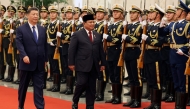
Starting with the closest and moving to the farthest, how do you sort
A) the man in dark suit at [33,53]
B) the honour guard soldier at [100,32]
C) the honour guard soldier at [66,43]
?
the man in dark suit at [33,53] → the honour guard soldier at [100,32] → the honour guard soldier at [66,43]

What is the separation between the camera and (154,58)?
8906 millimetres

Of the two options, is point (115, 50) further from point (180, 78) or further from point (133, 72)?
point (180, 78)

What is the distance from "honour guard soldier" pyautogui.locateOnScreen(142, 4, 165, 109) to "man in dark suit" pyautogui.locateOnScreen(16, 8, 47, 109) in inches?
70.6

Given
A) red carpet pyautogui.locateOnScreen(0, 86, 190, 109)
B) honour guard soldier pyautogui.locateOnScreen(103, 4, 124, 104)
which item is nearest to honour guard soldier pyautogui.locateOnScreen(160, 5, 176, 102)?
red carpet pyautogui.locateOnScreen(0, 86, 190, 109)

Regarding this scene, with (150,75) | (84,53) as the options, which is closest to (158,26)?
(150,75)

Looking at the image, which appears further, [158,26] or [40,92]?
[158,26]

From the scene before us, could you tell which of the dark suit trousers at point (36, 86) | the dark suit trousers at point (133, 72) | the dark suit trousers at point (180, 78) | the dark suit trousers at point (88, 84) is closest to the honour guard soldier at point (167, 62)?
the dark suit trousers at point (133, 72)

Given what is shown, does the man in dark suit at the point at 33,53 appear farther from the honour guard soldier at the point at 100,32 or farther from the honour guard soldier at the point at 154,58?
the honour guard soldier at the point at 100,32

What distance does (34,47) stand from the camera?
26.7 ft

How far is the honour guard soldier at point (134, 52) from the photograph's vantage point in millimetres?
9273

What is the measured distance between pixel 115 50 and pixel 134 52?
48 cm

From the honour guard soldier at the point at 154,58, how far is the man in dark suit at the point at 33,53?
1.79 m

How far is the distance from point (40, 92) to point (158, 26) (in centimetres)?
225

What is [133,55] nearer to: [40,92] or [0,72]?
[40,92]
